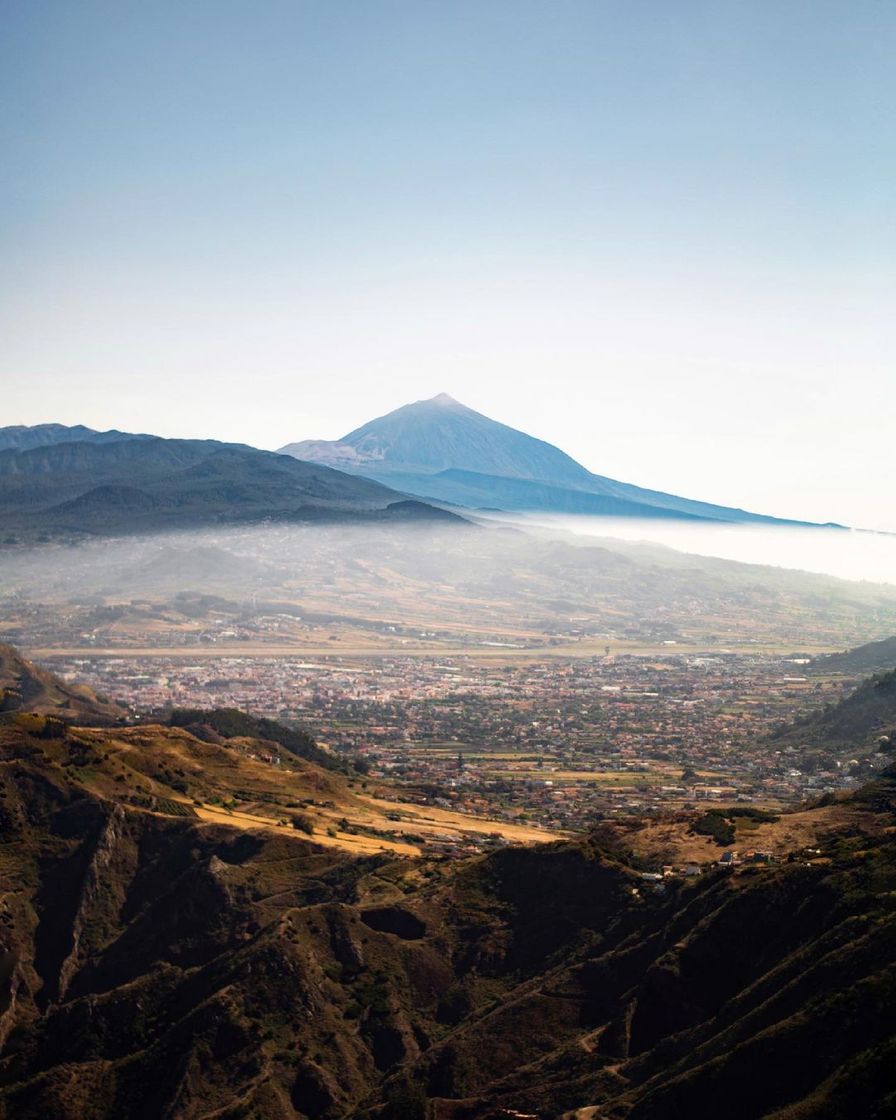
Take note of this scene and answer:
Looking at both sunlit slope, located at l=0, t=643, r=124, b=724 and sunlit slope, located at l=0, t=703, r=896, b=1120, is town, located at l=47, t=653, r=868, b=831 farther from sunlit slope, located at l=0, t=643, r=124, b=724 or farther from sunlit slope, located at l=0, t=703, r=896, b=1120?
sunlit slope, located at l=0, t=703, r=896, b=1120

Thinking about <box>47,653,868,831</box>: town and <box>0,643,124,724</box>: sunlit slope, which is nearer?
<box>47,653,868,831</box>: town

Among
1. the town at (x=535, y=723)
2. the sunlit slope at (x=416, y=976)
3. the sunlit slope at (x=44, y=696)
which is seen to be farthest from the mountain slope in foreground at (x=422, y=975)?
the sunlit slope at (x=44, y=696)

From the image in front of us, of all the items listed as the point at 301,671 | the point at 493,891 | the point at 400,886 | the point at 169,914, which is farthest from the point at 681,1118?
the point at 301,671

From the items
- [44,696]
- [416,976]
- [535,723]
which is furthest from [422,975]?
[535,723]

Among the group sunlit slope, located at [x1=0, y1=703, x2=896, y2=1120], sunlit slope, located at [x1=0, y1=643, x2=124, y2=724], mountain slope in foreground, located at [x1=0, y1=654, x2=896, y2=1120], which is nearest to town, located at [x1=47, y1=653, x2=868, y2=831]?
sunlit slope, located at [x1=0, y1=643, x2=124, y2=724]

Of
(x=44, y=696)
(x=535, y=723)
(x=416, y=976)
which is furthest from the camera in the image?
(x=535, y=723)

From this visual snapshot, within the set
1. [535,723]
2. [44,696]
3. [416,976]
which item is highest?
[416,976]

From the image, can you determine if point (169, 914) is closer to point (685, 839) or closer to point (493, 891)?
point (493, 891)

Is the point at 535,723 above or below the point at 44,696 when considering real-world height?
below

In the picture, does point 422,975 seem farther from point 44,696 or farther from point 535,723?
point 535,723

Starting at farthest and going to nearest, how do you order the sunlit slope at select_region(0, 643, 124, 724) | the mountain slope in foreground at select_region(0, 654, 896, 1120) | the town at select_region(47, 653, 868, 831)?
the sunlit slope at select_region(0, 643, 124, 724), the town at select_region(47, 653, 868, 831), the mountain slope in foreground at select_region(0, 654, 896, 1120)
